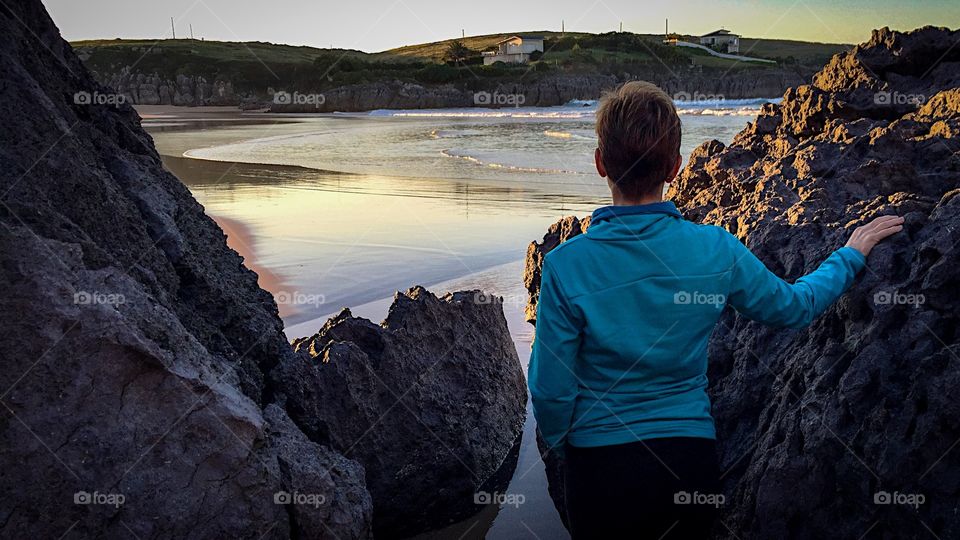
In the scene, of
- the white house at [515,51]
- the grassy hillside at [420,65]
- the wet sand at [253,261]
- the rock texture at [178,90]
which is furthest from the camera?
the white house at [515,51]

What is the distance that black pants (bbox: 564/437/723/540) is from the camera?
2.18 meters

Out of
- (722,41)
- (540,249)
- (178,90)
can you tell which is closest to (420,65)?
(178,90)

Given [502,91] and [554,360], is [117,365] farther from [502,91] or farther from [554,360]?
[502,91]

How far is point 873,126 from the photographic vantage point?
11.8 feet

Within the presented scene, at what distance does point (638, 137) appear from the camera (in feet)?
6.98

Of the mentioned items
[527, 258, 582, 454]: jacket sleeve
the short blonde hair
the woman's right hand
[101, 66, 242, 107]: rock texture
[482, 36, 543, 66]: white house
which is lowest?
[527, 258, 582, 454]: jacket sleeve

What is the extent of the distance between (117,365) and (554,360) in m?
1.25

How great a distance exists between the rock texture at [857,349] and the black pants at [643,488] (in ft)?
1.64

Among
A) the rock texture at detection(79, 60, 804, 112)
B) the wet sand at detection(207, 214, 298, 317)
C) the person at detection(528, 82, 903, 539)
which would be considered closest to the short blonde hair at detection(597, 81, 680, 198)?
the person at detection(528, 82, 903, 539)

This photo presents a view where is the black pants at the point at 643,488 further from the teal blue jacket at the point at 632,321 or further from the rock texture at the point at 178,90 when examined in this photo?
the rock texture at the point at 178,90

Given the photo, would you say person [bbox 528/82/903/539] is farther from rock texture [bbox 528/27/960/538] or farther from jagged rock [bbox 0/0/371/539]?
jagged rock [bbox 0/0/371/539]

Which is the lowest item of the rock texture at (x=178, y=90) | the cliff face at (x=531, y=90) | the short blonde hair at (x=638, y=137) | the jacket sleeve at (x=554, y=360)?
the jacket sleeve at (x=554, y=360)

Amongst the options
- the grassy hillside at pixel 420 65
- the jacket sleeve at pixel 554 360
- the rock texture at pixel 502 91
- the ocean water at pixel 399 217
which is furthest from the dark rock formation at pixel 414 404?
the grassy hillside at pixel 420 65

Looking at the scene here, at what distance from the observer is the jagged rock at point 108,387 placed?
2.27m
